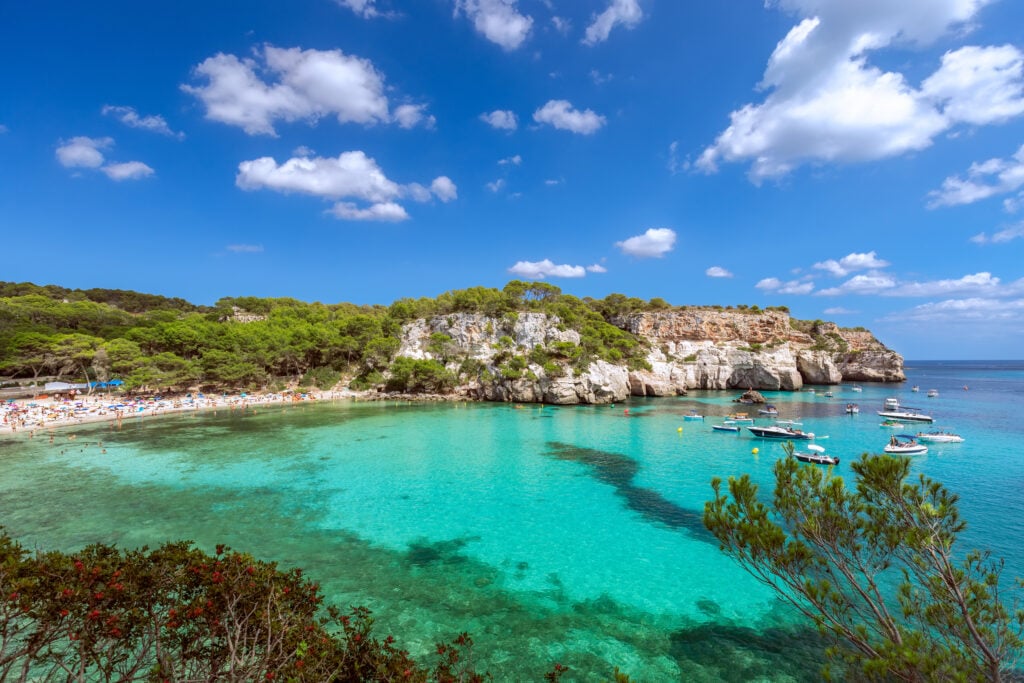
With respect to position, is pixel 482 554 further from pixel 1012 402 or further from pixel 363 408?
pixel 1012 402

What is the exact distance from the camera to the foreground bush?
439cm

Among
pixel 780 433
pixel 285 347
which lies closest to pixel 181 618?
pixel 780 433

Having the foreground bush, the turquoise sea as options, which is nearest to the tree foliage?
the turquoise sea

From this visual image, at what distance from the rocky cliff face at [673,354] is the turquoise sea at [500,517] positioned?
16267mm

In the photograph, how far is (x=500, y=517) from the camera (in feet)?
54.0

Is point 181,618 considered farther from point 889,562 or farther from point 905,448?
point 905,448

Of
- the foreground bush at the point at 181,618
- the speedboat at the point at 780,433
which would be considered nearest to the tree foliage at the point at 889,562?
the foreground bush at the point at 181,618

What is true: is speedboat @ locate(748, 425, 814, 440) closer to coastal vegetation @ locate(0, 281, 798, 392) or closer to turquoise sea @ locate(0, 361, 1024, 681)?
turquoise sea @ locate(0, 361, 1024, 681)

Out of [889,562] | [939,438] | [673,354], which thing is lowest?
[939,438]

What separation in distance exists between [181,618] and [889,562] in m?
9.52

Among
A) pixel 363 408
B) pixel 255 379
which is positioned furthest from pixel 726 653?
pixel 255 379

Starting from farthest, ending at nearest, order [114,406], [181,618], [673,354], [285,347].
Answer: [673,354] < [285,347] < [114,406] < [181,618]

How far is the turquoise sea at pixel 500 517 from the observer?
31.2ft

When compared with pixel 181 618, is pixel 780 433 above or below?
below
